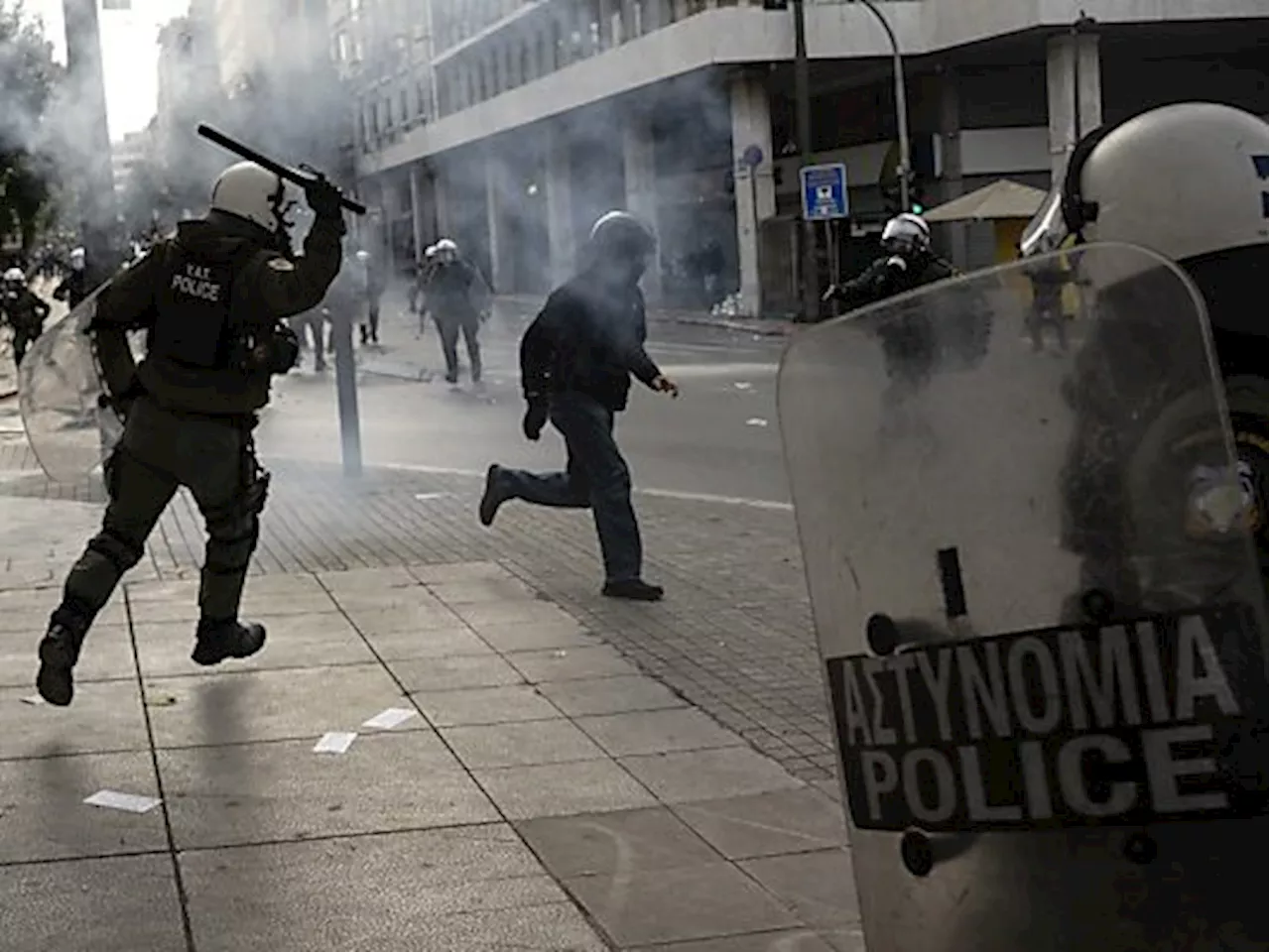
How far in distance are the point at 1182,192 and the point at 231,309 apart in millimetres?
4157

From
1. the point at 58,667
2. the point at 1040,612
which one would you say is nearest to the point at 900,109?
the point at 58,667

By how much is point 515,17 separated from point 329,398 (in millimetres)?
10542

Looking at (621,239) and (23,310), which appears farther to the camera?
(23,310)

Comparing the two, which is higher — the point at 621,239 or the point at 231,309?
the point at 621,239

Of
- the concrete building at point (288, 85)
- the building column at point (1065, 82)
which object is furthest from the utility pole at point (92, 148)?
the building column at point (1065, 82)

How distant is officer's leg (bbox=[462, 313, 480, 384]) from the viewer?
71.3ft

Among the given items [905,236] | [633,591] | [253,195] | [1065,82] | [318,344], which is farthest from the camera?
[1065,82]

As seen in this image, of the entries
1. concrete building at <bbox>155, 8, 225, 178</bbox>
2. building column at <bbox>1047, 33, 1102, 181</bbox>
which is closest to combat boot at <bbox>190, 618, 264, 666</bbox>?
concrete building at <bbox>155, 8, 225, 178</bbox>

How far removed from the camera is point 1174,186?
2572mm

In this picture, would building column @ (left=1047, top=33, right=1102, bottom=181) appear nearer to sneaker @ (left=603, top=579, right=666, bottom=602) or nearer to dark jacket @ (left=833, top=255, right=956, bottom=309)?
dark jacket @ (left=833, top=255, right=956, bottom=309)

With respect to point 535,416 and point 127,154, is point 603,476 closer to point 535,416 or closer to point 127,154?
point 535,416

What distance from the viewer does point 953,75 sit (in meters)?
36.3

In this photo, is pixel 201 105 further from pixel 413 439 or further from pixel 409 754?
pixel 409 754

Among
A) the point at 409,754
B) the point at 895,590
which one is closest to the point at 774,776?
the point at 409,754
